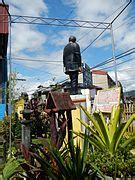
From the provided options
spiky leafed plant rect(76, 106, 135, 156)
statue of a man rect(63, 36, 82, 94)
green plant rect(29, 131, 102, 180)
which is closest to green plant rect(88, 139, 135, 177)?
spiky leafed plant rect(76, 106, 135, 156)

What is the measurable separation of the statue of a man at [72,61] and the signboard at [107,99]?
139cm

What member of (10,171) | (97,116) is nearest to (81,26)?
(97,116)

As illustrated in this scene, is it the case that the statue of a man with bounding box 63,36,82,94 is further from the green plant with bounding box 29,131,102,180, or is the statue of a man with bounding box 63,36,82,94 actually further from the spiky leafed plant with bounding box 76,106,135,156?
the green plant with bounding box 29,131,102,180

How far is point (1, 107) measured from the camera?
20594 mm

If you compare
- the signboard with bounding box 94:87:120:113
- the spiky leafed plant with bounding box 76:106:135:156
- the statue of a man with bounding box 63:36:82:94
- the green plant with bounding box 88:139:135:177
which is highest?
the statue of a man with bounding box 63:36:82:94

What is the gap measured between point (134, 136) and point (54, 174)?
1617mm

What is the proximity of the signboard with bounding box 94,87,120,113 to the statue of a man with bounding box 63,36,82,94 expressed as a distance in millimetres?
1387

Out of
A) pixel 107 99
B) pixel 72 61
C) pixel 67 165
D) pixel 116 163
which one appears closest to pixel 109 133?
pixel 116 163

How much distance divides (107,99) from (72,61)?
7.28ft

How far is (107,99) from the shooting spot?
6660mm

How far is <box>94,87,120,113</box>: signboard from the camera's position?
6.32m

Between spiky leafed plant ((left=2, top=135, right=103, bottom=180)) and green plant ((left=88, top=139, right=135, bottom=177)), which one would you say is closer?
spiky leafed plant ((left=2, top=135, right=103, bottom=180))

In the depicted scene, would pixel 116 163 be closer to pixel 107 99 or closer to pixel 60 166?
pixel 60 166

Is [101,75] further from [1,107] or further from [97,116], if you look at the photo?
[97,116]
